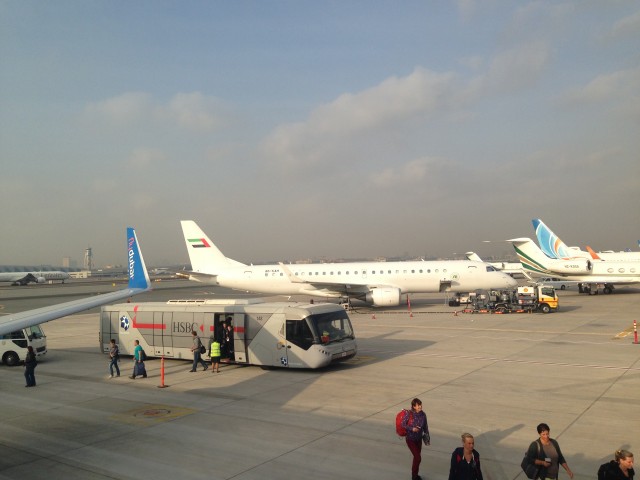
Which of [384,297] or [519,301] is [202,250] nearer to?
[384,297]

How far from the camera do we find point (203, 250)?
46625 mm

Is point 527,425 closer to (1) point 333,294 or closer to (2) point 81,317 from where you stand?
(1) point 333,294

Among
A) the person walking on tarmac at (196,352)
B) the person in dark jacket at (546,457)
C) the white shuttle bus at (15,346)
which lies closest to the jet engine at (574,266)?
the person walking on tarmac at (196,352)

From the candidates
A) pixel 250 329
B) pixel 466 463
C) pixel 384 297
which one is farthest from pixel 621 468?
pixel 384 297

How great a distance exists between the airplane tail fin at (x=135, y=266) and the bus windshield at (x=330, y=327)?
7249 millimetres

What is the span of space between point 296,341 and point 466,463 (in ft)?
38.5

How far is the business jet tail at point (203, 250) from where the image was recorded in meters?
46.3

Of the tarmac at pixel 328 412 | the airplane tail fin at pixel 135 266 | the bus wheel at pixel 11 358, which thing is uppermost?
the airplane tail fin at pixel 135 266

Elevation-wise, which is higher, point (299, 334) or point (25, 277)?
point (25, 277)

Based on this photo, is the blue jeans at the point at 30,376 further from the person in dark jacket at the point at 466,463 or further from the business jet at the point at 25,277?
the business jet at the point at 25,277

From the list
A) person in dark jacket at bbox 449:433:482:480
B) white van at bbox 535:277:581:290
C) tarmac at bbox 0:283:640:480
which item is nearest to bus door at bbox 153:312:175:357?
tarmac at bbox 0:283:640:480

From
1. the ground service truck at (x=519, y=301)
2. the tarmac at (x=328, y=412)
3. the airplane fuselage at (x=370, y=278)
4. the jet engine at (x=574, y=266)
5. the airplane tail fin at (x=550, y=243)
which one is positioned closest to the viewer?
the tarmac at (x=328, y=412)

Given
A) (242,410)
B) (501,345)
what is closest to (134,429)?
(242,410)

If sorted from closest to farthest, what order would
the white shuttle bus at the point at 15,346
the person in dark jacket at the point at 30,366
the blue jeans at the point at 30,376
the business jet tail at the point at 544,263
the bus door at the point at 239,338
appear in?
the person in dark jacket at the point at 30,366 → the blue jeans at the point at 30,376 → the bus door at the point at 239,338 → the white shuttle bus at the point at 15,346 → the business jet tail at the point at 544,263
